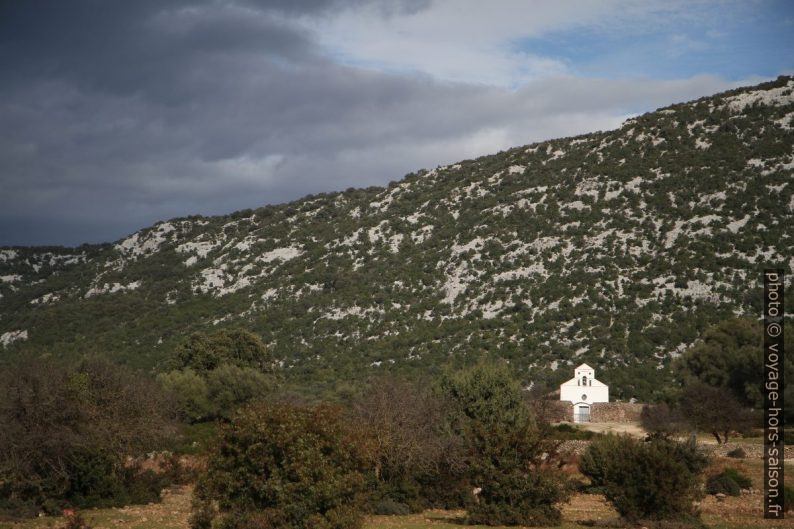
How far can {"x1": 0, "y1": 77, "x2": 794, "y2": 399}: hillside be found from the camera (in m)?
66.1

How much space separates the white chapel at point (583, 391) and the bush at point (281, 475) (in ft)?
131

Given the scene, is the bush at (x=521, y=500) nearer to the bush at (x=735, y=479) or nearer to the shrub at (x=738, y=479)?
the bush at (x=735, y=479)

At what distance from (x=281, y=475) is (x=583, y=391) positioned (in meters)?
41.8

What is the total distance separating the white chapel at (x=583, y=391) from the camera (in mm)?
58031

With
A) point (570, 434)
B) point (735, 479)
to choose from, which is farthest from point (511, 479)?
point (570, 434)

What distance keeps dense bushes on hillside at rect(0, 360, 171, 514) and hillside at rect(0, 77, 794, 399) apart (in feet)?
94.4

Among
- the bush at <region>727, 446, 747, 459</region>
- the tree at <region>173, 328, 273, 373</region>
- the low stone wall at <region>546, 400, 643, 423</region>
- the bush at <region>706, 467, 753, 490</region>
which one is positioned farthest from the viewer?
the tree at <region>173, 328, 273, 373</region>

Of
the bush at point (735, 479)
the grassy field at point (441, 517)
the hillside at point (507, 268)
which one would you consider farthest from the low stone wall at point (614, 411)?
the grassy field at point (441, 517)

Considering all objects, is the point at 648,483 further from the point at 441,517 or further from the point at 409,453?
the point at 409,453

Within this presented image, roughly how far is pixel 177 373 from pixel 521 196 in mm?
41722

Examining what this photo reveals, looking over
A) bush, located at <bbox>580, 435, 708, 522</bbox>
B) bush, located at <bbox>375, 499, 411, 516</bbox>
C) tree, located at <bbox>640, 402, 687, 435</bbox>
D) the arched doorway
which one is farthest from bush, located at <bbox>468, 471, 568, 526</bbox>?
the arched doorway

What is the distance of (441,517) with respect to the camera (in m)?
26.0

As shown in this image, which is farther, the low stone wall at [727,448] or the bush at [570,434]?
the bush at [570,434]

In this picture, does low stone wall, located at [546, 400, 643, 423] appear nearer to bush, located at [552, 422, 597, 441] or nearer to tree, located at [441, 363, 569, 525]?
bush, located at [552, 422, 597, 441]
